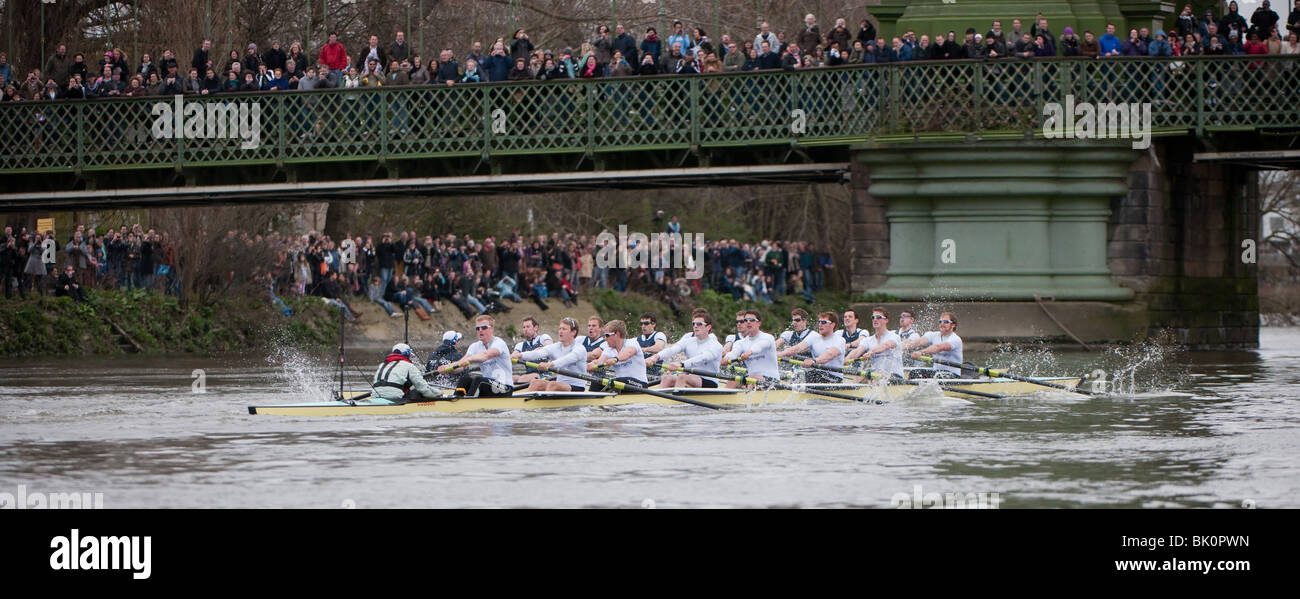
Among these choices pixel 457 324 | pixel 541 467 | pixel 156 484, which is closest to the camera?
pixel 156 484

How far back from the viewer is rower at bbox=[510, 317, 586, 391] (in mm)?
24531

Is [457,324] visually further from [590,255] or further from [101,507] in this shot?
[101,507]

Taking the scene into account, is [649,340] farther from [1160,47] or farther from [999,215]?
[1160,47]

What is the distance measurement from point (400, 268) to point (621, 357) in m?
19.3

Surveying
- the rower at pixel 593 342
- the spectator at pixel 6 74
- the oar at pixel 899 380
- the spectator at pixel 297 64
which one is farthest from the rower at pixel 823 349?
the spectator at pixel 6 74

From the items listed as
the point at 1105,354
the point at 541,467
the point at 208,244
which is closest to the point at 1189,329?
the point at 1105,354

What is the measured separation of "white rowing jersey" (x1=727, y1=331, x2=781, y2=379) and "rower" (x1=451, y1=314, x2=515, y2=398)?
137 inches

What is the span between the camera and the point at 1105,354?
35719 mm

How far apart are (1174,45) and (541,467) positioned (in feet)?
72.6

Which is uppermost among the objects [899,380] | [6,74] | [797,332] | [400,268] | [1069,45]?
[1069,45]

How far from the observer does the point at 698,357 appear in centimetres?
2562

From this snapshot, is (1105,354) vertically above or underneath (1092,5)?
underneath

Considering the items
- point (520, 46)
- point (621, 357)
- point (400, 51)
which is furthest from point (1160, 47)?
point (621, 357)
